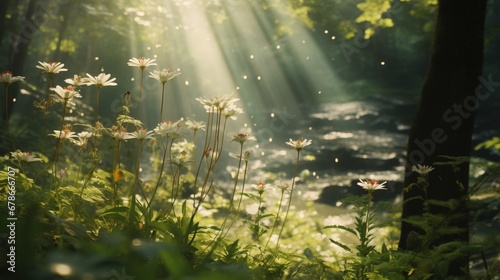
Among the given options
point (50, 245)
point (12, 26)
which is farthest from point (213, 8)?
point (50, 245)

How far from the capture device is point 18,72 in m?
10.8

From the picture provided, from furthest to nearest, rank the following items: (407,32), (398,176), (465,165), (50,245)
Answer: (407,32) → (398,176) → (465,165) → (50,245)

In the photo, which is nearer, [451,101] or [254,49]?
[451,101]

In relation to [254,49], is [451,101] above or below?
below

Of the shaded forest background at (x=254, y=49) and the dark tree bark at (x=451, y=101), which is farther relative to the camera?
the shaded forest background at (x=254, y=49)

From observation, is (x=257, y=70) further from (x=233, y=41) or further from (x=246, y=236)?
(x=246, y=236)

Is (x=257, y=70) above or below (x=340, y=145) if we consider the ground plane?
above

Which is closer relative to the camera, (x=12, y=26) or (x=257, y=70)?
(x=12, y=26)

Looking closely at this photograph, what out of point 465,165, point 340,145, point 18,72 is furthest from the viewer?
point 340,145

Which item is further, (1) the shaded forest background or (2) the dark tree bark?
(1) the shaded forest background

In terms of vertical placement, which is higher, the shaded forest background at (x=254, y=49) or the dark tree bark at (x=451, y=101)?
the shaded forest background at (x=254, y=49)

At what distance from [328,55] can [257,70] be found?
6081mm

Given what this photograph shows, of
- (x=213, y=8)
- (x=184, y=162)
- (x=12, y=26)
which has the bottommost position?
(x=184, y=162)

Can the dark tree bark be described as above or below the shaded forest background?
below
